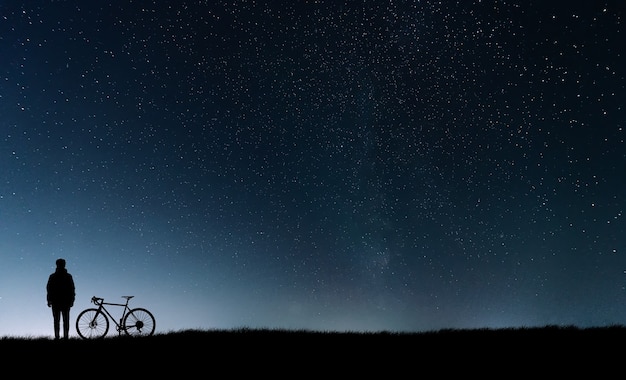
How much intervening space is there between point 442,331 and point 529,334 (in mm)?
2177

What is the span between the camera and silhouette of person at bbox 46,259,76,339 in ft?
38.2

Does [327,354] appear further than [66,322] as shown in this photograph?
No

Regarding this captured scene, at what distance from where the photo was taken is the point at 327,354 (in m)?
8.87

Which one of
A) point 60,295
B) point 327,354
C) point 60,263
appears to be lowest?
point 327,354

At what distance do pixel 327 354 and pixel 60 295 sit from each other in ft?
23.4

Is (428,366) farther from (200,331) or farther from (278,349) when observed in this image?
(200,331)

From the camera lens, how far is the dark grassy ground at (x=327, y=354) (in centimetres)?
765

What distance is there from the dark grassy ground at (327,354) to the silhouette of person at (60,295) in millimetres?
529

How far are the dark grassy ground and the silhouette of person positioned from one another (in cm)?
53

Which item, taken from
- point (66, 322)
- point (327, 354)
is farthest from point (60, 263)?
point (327, 354)

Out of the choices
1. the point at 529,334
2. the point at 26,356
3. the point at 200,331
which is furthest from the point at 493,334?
the point at 26,356

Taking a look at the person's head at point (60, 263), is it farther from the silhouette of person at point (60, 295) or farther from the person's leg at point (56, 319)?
the person's leg at point (56, 319)

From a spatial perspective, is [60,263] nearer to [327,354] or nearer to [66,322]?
[66,322]

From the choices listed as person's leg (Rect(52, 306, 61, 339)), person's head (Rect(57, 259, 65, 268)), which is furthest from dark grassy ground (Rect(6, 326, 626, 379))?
person's head (Rect(57, 259, 65, 268))
